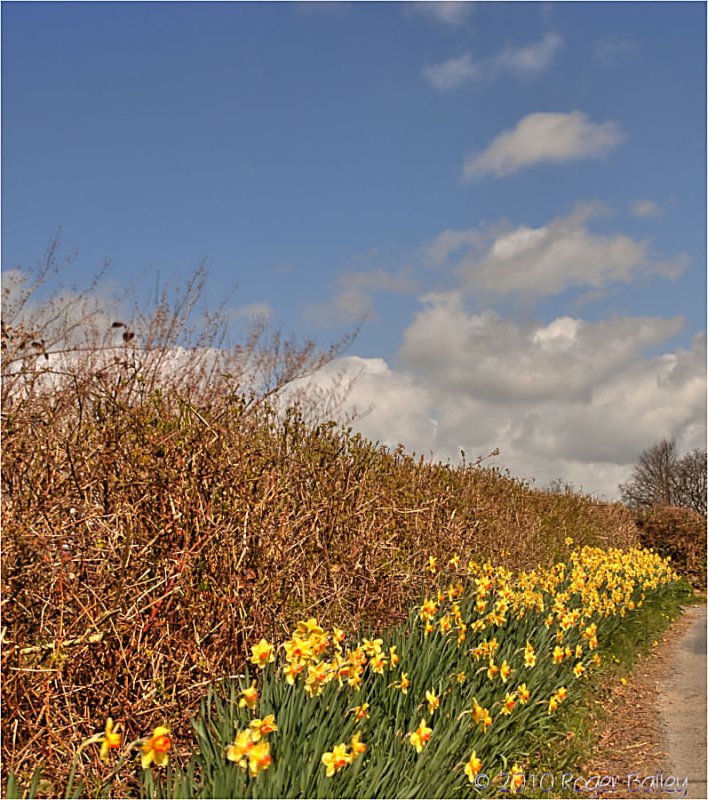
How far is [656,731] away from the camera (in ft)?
21.6

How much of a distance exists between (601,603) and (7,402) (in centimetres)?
653

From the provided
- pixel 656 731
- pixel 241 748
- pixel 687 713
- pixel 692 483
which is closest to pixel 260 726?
pixel 241 748

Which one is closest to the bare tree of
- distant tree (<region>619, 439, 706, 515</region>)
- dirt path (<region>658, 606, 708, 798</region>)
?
distant tree (<region>619, 439, 706, 515</region>)

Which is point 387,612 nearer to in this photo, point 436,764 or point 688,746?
point 436,764

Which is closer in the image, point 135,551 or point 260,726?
point 260,726

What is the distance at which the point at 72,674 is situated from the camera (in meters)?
3.45

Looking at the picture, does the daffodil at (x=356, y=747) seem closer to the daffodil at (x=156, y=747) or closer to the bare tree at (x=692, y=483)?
the daffodil at (x=156, y=747)

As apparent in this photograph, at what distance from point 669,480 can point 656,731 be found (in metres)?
36.1

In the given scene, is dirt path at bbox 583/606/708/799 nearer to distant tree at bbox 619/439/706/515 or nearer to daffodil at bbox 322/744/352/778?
daffodil at bbox 322/744/352/778

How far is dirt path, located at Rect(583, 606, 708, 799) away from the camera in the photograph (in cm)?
535

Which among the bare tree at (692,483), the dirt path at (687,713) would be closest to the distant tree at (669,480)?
the bare tree at (692,483)

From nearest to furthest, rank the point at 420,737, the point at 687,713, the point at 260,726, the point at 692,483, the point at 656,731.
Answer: the point at 260,726
the point at 420,737
the point at 656,731
the point at 687,713
the point at 692,483

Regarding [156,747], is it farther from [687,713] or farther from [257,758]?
[687,713]

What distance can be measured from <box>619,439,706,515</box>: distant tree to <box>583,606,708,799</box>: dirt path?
100 feet
